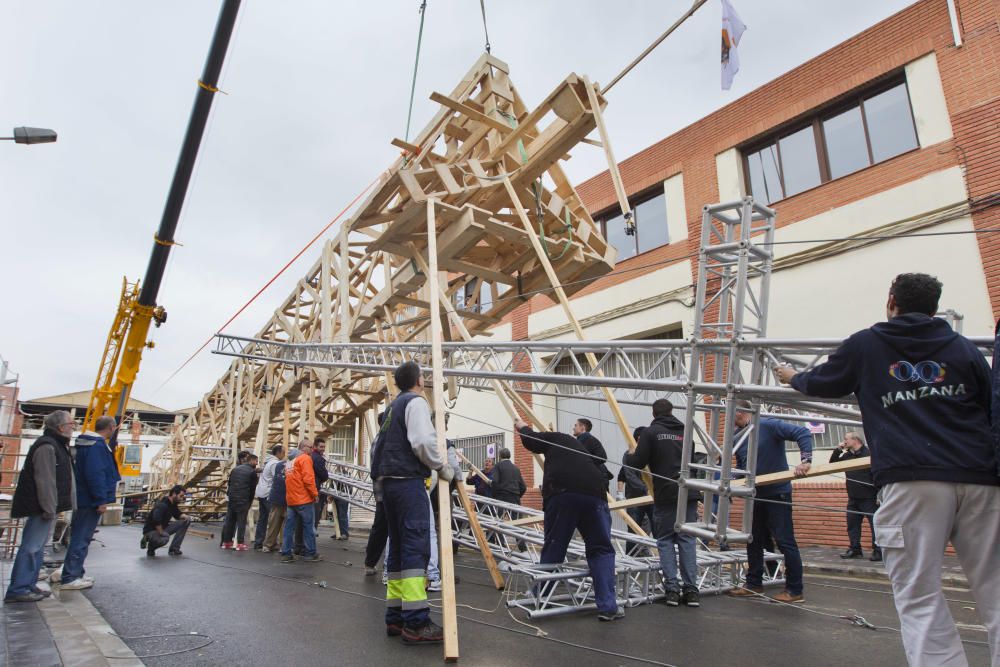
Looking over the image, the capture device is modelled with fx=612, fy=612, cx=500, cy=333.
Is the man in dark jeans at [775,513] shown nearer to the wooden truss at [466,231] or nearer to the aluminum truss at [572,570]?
the aluminum truss at [572,570]

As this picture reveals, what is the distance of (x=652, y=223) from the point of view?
14.9 meters

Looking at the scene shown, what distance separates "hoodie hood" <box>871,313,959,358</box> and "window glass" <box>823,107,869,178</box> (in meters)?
9.82

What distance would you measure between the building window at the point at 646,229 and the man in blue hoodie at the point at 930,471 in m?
11.7

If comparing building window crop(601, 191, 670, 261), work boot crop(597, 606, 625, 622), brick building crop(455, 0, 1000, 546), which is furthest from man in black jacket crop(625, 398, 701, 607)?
building window crop(601, 191, 670, 261)

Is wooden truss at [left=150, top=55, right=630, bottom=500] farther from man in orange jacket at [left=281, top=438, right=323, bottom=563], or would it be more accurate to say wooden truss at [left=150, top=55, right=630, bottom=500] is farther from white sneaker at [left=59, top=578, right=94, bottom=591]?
white sneaker at [left=59, top=578, right=94, bottom=591]

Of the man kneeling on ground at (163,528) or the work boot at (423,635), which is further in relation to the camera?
the man kneeling on ground at (163,528)

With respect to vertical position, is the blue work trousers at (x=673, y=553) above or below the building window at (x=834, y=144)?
below

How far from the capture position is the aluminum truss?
205 inches

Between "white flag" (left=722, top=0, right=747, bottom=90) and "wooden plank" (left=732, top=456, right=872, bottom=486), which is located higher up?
"white flag" (left=722, top=0, right=747, bottom=90)

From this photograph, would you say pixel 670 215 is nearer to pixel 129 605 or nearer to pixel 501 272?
pixel 501 272

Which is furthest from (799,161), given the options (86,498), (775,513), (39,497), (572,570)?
(39,497)

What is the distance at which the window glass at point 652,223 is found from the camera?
1455 centimetres

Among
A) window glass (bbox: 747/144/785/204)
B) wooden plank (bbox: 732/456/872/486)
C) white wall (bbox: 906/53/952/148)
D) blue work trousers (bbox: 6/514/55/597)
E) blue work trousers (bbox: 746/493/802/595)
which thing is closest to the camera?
wooden plank (bbox: 732/456/872/486)

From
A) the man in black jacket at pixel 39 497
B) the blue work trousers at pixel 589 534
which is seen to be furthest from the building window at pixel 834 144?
the man in black jacket at pixel 39 497
